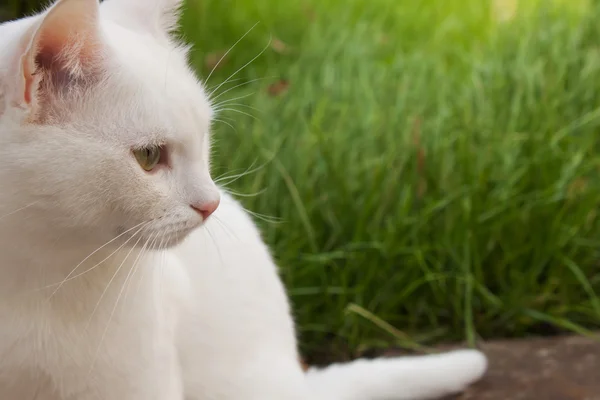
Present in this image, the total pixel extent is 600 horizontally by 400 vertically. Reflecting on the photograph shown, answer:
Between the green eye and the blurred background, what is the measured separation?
75 centimetres

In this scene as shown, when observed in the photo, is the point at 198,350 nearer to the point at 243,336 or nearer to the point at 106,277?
the point at 243,336

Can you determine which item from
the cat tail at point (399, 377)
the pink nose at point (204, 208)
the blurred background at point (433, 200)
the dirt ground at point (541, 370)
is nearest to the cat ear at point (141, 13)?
the pink nose at point (204, 208)

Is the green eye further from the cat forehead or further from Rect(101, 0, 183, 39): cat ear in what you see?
Rect(101, 0, 183, 39): cat ear

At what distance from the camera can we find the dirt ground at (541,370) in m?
1.85

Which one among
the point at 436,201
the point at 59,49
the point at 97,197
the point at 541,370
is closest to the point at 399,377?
the point at 541,370

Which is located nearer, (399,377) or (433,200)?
(399,377)

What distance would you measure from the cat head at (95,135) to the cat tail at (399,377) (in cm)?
74

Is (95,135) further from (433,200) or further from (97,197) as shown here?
(433,200)

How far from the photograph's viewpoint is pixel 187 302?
4.58 ft

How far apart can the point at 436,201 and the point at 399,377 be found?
674 millimetres

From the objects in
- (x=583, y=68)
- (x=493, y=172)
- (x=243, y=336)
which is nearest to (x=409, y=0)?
(x=583, y=68)

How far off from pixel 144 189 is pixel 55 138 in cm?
14

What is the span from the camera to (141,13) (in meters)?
1.25

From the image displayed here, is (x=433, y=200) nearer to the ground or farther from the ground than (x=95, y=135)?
nearer to the ground
